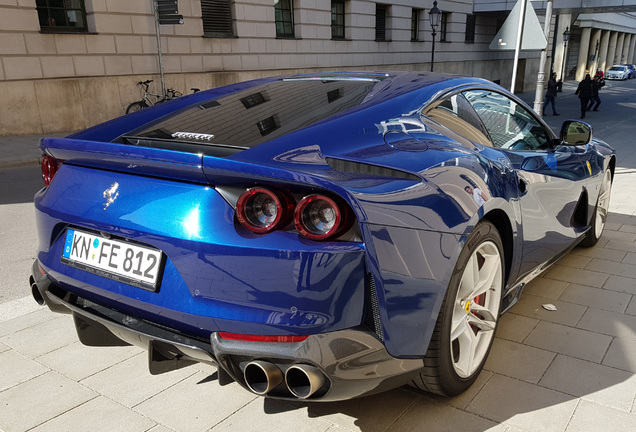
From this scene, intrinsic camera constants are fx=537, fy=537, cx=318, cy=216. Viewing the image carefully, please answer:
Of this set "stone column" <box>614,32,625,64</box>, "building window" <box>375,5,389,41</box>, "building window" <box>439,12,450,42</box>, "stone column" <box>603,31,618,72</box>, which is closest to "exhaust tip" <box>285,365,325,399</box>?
"building window" <box>375,5,389,41</box>

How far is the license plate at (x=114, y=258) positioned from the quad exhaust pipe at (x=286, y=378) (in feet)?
1.55

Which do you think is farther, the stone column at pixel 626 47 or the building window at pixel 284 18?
the stone column at pixel 626 47

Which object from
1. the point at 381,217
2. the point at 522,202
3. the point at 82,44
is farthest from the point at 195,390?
the point at 82,44

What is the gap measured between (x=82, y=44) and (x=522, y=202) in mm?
13651

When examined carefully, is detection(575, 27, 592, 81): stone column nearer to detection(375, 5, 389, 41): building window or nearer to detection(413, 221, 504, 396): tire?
detection(375, 5, 389, 41): building window

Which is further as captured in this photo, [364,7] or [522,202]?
[364,7]

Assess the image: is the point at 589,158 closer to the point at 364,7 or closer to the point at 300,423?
the point at 300,423

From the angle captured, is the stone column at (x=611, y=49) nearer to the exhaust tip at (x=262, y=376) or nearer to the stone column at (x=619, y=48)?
the stone column at (x=619, y=48)

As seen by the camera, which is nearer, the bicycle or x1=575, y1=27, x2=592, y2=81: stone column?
the bicycle

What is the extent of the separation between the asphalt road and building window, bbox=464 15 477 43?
2753cm

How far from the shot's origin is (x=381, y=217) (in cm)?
183

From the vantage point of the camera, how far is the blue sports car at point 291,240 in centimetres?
180

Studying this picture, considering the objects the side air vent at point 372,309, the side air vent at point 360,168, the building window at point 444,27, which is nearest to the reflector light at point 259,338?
the side air vent at point 372,309

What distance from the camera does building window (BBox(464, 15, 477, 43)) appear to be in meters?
31.0
